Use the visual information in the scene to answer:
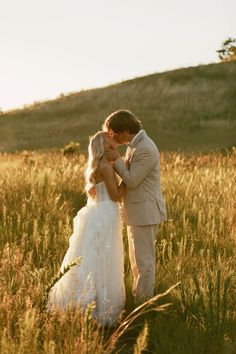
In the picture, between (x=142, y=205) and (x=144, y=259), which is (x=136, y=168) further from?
(x=144, y=259)

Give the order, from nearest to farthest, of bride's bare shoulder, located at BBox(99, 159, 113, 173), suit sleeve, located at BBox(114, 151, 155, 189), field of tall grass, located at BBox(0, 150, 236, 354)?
field of tall grass, located at BBox(0, 150, 236, 354) → suit sleeve, located at BBox(114, 151, 155, 189) → bride's bare shoulder, located at BBox(99, 159, 113, 173)

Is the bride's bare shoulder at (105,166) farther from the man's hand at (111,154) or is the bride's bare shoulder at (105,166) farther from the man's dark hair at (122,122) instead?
the man's dark hair at (122,122)

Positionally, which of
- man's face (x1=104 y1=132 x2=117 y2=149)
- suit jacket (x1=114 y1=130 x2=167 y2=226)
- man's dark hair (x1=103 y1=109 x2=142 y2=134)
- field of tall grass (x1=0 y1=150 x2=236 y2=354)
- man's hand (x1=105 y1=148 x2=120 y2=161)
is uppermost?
man's dark hair (x1=103 y1=109 x2=142 y2=134)

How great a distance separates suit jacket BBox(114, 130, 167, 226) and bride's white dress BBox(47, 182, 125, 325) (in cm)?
16

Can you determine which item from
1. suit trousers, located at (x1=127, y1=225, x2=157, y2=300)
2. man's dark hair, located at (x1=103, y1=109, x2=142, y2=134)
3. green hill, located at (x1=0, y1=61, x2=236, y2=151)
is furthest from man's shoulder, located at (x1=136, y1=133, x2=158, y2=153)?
green hill, located at (x1=0, y1=61, x2=236, y2=151)

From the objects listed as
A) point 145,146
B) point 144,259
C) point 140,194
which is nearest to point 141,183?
point 140,194

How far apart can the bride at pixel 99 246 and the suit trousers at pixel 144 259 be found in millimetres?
151

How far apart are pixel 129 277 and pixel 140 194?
84 centimetres

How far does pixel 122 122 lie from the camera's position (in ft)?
14.9

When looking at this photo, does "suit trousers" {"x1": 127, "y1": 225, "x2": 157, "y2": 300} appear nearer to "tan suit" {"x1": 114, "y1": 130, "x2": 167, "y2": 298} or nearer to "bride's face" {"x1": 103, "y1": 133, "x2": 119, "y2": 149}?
"tan suit" {"x1": 114, "y1": 130, "x2": 167, "y2": 298}

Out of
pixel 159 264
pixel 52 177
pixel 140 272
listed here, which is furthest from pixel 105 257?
pixel 52 177

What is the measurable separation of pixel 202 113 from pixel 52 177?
27.1m

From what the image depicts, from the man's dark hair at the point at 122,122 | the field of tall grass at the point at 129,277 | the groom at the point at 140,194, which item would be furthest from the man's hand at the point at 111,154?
the field of tall grass at the point at 129,277

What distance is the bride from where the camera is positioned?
14.7 ft
